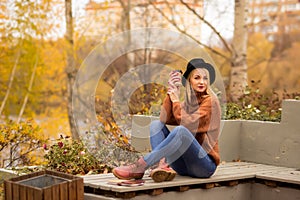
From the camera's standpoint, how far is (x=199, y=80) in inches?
186

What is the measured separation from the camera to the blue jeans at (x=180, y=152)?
445 cm

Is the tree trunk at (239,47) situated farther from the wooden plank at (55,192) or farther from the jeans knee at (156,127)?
the wooden plank at (55,192)

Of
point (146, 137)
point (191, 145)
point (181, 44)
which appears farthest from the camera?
point (181, 44)

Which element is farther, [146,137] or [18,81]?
[18,81]

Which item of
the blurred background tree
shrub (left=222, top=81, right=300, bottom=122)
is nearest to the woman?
shrub (left=222, top=81, right=300, bottom=122)

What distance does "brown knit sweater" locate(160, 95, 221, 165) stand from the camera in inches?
181

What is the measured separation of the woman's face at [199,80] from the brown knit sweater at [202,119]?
82mm

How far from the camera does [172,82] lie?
4.67 meters

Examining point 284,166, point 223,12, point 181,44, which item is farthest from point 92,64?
point 284,166

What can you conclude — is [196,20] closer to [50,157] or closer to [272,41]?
[272,41]

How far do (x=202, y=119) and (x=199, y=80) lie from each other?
1.17 feet

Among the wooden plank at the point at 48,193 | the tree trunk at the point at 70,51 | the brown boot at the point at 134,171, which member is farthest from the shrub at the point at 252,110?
the tree trunk at the point at 70,51

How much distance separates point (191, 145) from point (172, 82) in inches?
22.0

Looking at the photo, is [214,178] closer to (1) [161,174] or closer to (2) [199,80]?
(1) [161,174]
